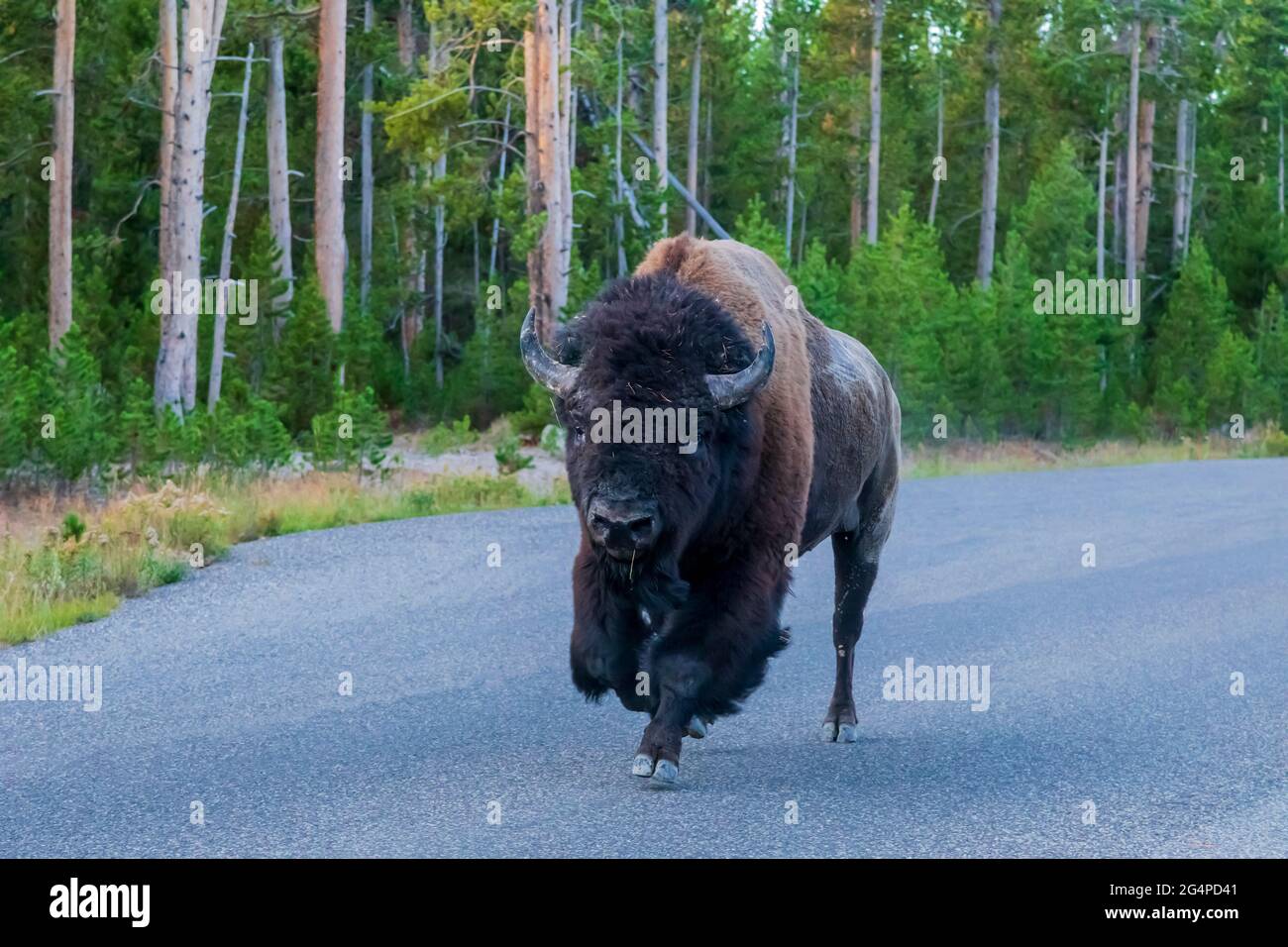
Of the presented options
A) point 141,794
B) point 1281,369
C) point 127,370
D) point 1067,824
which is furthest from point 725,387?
point 1281,369

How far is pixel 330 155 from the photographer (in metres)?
29.5

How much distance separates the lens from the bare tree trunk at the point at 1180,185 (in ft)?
163

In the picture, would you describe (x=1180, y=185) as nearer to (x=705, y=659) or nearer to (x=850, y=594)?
(x=850, y=594)


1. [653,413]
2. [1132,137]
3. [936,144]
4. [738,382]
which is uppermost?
[936,144]

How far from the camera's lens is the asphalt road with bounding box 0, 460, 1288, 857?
6328 mm

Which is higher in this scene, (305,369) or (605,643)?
(305,369)

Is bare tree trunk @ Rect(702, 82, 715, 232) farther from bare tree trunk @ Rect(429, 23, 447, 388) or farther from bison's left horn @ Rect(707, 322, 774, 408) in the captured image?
bison's left horn @ Rect(707, 322, 774, 408)

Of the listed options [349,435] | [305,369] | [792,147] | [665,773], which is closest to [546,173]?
[305,369]

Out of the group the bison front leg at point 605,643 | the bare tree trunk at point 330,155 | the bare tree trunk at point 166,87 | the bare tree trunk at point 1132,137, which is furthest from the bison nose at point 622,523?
the bare tree trunk at point 1132,137

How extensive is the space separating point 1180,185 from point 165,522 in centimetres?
4329

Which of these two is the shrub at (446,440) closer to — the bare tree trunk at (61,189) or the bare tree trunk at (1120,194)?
the bare tree trunk at (61,189)

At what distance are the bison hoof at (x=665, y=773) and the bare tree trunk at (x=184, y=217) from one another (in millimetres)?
15881

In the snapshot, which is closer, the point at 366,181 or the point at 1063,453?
the point at 1063,453

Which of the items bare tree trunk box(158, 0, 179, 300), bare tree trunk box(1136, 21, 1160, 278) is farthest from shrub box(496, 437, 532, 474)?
bare tree trunk box(1136, 21, 1160, 278)
